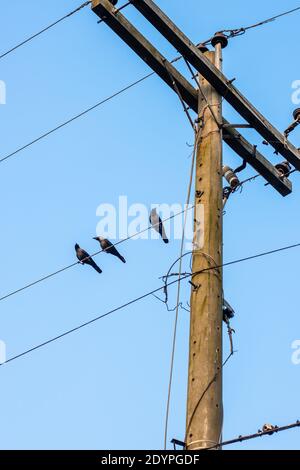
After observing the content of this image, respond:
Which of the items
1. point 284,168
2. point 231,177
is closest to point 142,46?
point 231,177

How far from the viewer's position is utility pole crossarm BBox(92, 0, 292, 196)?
390 inches

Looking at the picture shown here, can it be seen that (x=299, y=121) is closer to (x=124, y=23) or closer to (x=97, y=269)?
(x=124, y=23)

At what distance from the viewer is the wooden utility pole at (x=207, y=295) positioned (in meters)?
8.34

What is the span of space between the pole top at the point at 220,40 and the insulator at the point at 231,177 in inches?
43.7

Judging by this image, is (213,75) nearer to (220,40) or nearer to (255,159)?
(220,40)

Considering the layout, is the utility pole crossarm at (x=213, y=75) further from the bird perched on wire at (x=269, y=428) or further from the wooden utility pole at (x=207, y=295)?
the bird perched on wire at (x=269, y=428)

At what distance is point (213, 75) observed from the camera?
1003 centimetres

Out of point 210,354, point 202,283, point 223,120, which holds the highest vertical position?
point 223,120

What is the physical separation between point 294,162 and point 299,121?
54cm

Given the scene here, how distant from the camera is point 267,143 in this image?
1045cm

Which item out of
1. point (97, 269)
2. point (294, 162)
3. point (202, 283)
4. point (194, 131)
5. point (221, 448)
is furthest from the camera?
point (97, 269)

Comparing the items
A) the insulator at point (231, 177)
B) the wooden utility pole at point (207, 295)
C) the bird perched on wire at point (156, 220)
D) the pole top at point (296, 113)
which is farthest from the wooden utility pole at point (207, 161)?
the bird perched on wire at point (156, 220)

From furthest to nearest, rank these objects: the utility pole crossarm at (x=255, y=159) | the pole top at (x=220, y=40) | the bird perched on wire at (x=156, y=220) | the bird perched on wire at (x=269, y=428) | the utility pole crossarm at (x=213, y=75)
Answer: the bird perched on wire at (x=156, y=220)
the pole top at (x=220, y=40)
the utility pole crossarm at (x=255, y=159)
the utility pole crossarm at (x=213, y=75)
the bird perched on wire at (x=269, y=428)
